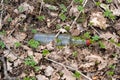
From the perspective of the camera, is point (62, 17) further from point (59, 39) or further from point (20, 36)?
point (20, 36)

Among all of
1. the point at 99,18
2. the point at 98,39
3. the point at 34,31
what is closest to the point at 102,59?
the point at 98,39

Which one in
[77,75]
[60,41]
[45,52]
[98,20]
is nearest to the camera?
[77,75]

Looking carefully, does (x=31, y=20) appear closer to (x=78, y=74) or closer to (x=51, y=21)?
(x=51, y=21)

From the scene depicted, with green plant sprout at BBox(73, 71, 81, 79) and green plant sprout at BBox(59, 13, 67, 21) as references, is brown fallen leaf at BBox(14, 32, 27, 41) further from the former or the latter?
green plant sprout at BBox(73, 71, 81, 79)

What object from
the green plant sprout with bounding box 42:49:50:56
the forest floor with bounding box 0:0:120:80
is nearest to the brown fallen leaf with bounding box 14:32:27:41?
the forest floor with bounding box 0:0:120:80

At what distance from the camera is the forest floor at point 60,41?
4840 mm

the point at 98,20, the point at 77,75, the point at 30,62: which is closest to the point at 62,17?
the point at 98,20

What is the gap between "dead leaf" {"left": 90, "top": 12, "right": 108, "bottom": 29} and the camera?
17.8 ft

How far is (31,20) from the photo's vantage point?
5531mm

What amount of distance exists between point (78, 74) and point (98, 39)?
0.79 m

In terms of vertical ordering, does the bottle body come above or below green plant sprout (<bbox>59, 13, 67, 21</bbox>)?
below

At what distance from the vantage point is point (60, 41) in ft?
17.1

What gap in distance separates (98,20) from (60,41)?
2.62ft

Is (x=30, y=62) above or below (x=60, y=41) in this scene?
below
